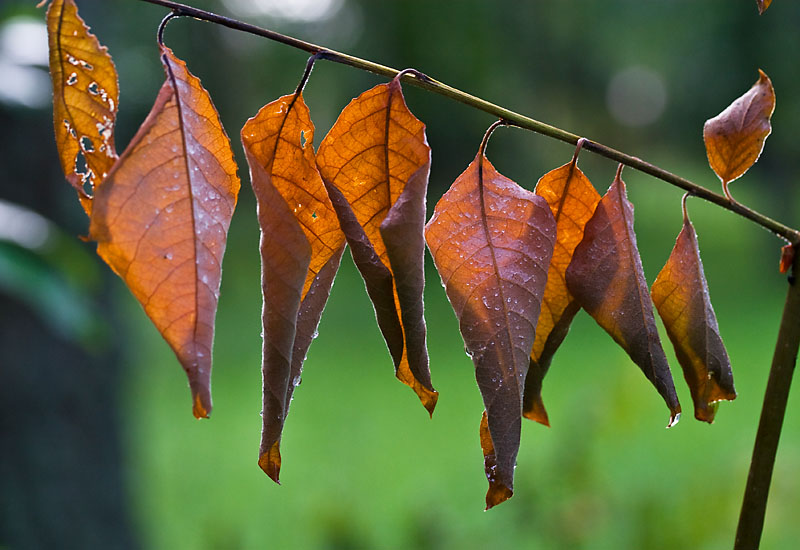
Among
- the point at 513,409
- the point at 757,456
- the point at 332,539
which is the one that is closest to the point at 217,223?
the point at 513,409

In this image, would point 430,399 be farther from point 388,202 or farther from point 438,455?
point 438,455

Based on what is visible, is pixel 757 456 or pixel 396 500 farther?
pixel 396 500

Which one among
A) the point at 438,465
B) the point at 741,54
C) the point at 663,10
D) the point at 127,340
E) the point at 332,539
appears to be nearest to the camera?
the point at 332,539

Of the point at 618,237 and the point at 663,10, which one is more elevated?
the point at 663,10

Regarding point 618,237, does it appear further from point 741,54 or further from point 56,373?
point 741,54

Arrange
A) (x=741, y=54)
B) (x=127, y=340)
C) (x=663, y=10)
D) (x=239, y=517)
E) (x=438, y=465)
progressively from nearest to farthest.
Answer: (x=127, y=340) → (x=239, y=517) → (x=438, y=465) → (x=741, y=54) → (x=663, y=10)
